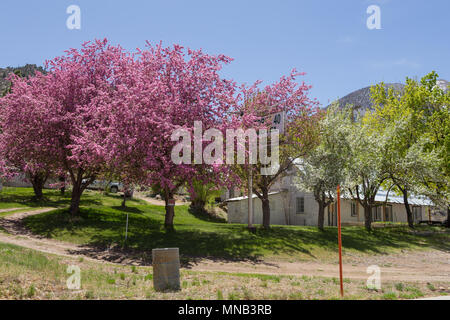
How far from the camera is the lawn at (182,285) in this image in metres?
8.03

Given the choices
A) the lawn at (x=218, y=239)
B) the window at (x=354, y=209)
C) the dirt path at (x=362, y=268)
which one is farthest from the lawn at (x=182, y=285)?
the window at (x=354, y=209)

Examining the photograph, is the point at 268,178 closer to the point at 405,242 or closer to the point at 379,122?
the point at 405,242

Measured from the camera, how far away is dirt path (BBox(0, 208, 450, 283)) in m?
14.3

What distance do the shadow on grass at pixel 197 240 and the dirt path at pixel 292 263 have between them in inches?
9.5

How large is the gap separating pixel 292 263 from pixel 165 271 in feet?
29.3

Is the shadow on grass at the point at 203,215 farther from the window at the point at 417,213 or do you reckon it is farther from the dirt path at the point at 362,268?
the window at the point at 417,213

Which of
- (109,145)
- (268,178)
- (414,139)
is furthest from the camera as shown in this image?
(414,139)

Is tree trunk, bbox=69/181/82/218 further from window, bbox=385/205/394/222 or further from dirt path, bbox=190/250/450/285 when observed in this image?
window, bbox=385/205/394/222

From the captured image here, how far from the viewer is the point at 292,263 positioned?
55.2ft

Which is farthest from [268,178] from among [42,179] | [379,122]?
[42,179]

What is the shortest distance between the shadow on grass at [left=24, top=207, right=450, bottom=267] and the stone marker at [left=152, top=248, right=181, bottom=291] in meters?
5.47

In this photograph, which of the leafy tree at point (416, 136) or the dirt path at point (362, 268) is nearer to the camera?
the dirt path at point (362, 268)

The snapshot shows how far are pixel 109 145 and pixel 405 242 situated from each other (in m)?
19.6
